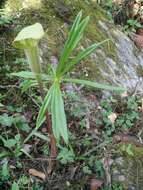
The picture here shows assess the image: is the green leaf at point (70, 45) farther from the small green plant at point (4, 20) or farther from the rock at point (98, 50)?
the small green plant at point (4, 20)

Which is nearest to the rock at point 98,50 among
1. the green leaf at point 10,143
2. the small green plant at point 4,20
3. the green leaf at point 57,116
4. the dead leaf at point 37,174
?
the small green plant at point 4,20

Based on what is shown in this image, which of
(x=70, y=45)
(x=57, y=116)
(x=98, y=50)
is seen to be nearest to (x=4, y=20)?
(x=98, y=50)

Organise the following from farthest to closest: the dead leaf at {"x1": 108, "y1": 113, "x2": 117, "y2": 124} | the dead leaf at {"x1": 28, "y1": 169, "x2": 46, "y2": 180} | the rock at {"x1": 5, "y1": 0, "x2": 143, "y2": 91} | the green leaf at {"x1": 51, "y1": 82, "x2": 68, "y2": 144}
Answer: the rock at {"x1": 5, "y1": 0, "x2": 143, "y2": 91}, the dead leaf at {"x1": 108, "y1": 113, "x2": 117, "y2": 124}, the dead leaf at {"x1": 28, "y1": 169, "x2": 46, "y2": 180}, the green leaf at {"x1": 51, "y1": 82, "x2": 68, "y2": 144}

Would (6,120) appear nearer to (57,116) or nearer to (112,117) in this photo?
(57,116)

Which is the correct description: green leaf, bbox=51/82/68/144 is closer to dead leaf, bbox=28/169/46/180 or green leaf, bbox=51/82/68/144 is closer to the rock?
dead leaf, bbox=28/169/46/180

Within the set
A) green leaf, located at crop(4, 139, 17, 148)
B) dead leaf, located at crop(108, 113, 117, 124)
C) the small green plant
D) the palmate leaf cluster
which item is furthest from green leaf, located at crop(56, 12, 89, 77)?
the small green plant

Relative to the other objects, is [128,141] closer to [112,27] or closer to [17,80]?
[17,80]

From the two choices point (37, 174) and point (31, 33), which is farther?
point (37, 174)

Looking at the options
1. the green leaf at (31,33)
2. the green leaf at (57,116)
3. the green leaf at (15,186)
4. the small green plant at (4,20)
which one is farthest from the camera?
the small green plant at (4,20)

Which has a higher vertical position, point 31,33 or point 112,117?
point 31,33

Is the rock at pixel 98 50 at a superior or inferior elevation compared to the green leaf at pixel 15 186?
superior

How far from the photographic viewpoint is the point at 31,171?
84.6 inches

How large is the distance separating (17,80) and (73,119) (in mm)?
472

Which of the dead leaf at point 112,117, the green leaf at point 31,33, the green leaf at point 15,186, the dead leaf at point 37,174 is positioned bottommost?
the dead leaf at point 37,174
